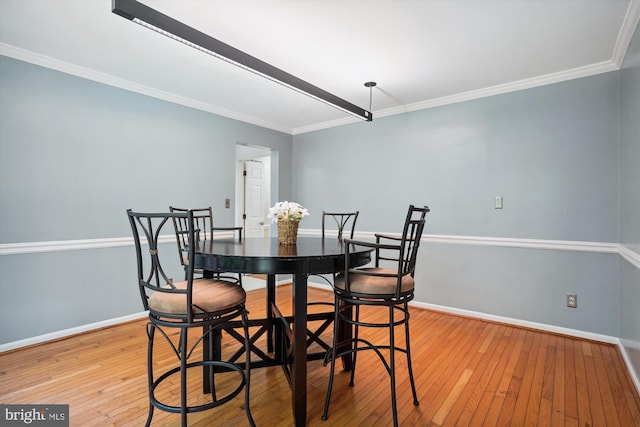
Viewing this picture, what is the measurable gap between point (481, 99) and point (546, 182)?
1.08 m

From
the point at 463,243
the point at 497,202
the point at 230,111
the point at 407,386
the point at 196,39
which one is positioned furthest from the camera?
the point at 230,111

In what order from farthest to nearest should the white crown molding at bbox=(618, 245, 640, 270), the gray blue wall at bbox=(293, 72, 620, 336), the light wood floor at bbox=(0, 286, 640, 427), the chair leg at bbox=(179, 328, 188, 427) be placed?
the gray blue wall at bbox=(293, 72, 620, 336)
the white crown molding at bbox=(618, 245, 640, 270)
the light wood floor at bbox=(0, 286, 640, 427)
the chair leg at bbox=(179, 328, 188, 427)

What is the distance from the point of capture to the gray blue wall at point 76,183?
261cm

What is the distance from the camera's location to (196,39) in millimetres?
1954

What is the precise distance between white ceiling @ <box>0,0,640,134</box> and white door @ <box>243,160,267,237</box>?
7.66 ft

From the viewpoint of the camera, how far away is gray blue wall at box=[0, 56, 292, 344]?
261 centimetres

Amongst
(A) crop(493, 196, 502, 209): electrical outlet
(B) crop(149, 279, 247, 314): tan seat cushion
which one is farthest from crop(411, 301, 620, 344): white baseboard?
(B) crop(149, 279, 247, 314): tan seat cushion

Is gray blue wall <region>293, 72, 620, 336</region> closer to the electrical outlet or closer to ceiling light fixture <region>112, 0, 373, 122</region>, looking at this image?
the electrical outlet

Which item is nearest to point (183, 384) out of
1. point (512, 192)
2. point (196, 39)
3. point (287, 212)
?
point (287, 212)

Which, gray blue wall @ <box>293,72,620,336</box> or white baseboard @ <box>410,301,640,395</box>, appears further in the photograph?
gray blue wall @ <box>293,72,620,336</box>

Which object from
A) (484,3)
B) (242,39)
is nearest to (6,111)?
(242,39)

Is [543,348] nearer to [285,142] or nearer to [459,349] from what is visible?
[459,349]

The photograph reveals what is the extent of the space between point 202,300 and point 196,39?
1.55m

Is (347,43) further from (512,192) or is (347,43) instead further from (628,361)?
(628,361)
